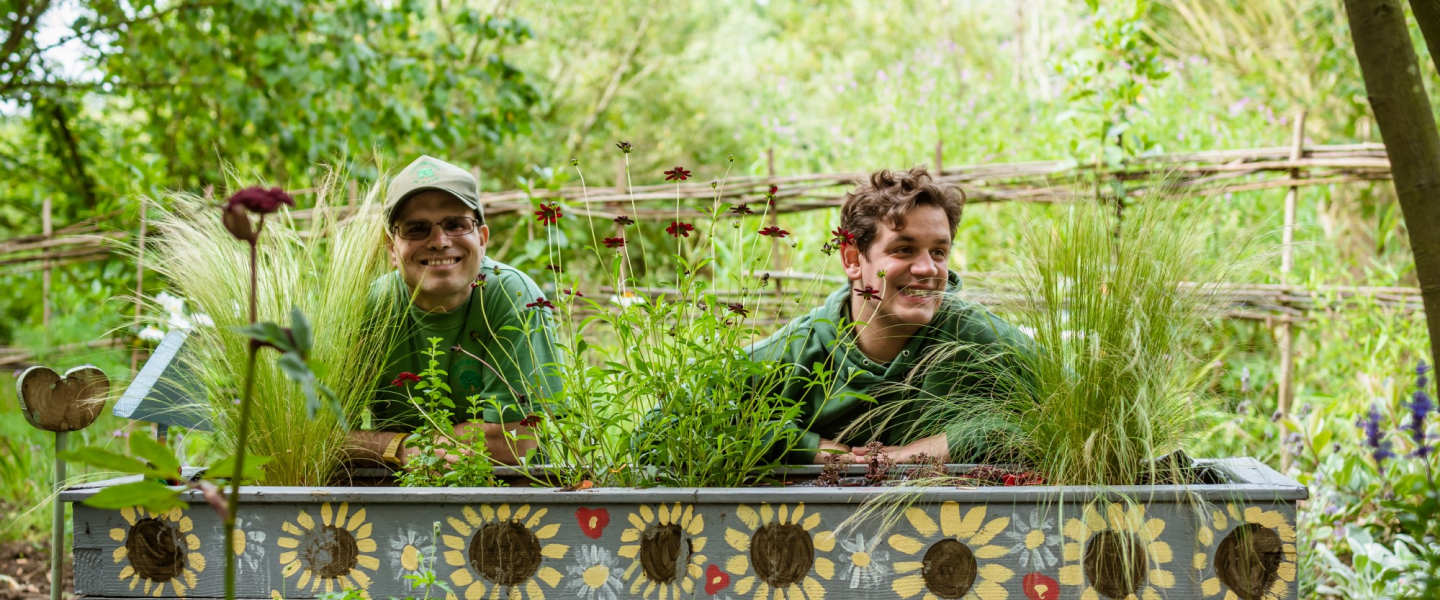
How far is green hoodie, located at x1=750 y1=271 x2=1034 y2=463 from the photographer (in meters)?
1.80

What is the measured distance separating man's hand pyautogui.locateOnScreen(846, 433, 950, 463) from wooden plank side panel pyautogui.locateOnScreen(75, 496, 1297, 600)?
0.28m

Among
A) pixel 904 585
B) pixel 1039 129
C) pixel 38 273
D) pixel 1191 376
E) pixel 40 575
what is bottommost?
pixel 40 575

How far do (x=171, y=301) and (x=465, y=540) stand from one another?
1287mm

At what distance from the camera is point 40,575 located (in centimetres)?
322

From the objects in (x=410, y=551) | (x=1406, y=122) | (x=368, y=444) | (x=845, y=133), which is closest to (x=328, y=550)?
(x=410, y=551)

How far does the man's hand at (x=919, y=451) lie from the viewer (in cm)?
171

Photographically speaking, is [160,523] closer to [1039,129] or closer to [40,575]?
[40,575]

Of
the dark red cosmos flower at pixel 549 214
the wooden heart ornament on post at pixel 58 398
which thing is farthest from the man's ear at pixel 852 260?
the wooden heart ornament on post at pixel 58 398

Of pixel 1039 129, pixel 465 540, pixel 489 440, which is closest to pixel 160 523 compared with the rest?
pixel 465 540

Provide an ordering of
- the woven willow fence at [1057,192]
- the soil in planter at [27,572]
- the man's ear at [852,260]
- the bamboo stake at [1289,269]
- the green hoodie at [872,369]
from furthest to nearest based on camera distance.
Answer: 1. the woven willow fence at [1057,192]
2. the bamboo stake at [1289,269]
3. the soil in planter at [27,572]
4. the man's ear at [852,260]
5. the green hoodie at [872,369]

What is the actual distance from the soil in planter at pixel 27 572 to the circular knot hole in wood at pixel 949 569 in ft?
8.09

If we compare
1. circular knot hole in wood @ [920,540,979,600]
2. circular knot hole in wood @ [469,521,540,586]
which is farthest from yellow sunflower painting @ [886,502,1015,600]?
circular knot hole in wood @ [469,521,540,586]

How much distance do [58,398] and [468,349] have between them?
711mm

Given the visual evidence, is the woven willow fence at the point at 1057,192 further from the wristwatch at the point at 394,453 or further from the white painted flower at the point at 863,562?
the white painted flower at the point at 863,562
